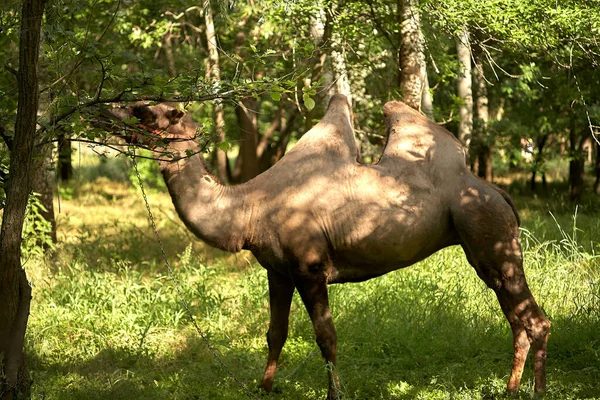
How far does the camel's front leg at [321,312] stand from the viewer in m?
6.13

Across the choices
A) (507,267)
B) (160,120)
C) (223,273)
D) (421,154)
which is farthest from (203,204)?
(223,273)

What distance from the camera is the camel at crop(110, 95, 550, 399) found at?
616 centimetres

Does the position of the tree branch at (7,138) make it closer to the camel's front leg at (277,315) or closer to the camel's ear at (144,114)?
the camel's ear at (144,114)

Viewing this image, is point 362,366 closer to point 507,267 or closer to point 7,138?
point 507,267

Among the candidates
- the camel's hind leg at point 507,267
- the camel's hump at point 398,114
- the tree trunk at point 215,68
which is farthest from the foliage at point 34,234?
the camel's hind leg at point 507,267

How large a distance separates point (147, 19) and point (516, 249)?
1272cm

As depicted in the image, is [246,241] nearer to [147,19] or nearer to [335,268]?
[335,268]

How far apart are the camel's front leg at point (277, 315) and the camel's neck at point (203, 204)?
1.57 ft

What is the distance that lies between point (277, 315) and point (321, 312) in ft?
1.96

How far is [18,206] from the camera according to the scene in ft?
17.1

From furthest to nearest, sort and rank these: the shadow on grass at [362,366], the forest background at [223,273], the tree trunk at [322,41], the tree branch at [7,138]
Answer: the tree trunk at [322,41]
the shadow on grass at [362,366]
the tree branch at [7,138]
the forest background at [223,273]

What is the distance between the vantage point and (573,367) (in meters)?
7.12

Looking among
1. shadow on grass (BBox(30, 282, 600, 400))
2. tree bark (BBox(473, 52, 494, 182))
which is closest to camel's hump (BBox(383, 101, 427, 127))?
shadow on grass (BBox(30, 282, 600, 400))

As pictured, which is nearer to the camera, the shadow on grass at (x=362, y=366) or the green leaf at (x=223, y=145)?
the green leaf at (x=223, y=145)
